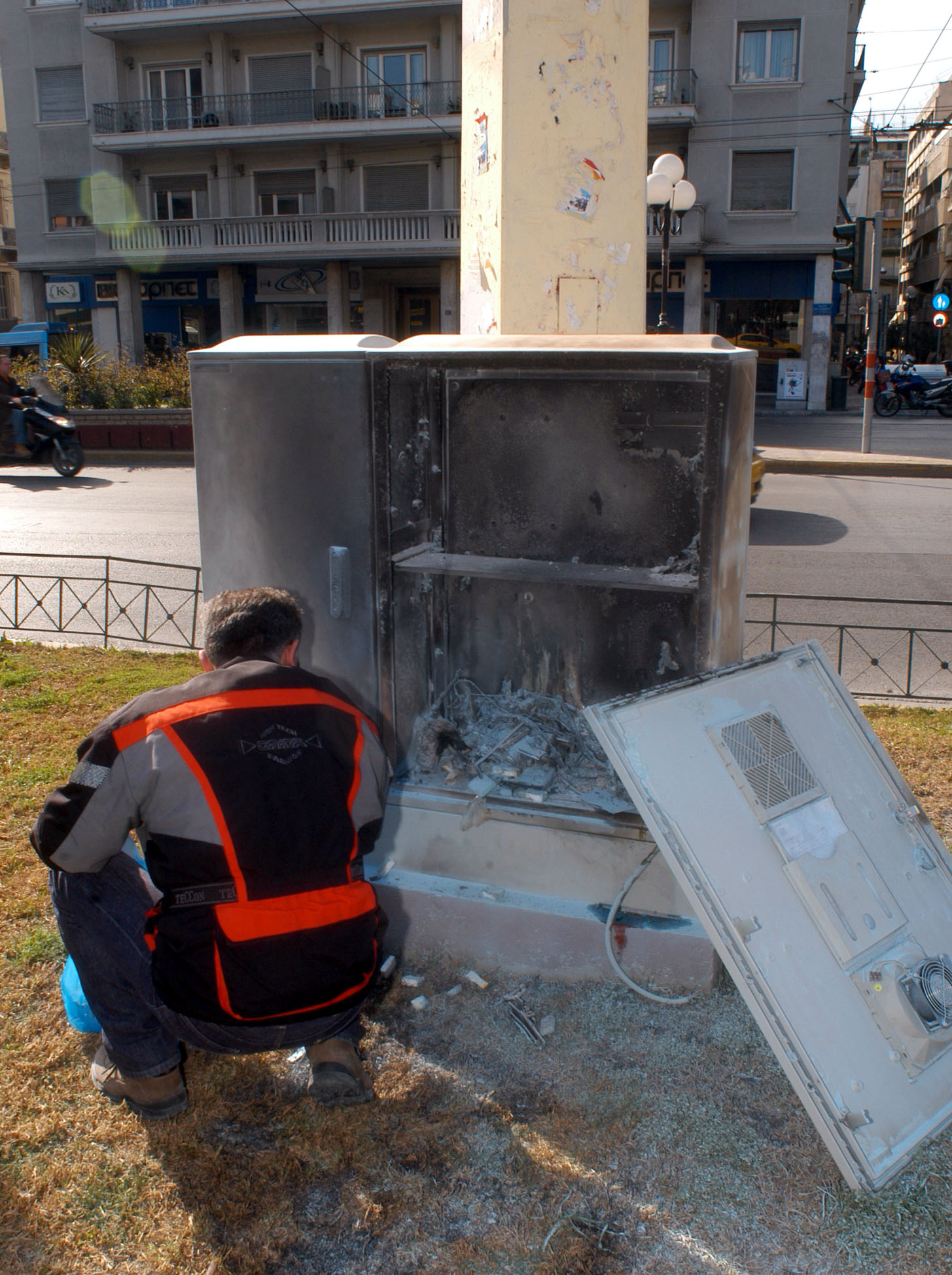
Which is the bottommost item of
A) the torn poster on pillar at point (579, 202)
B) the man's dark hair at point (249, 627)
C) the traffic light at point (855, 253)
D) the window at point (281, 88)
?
the man's dark hair at point (249, 627)

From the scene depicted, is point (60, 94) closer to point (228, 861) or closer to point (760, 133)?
point (760, 133)

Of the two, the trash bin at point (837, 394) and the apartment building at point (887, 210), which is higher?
the apartment building at point (887, 210)

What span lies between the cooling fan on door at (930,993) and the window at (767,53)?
28.5 metres

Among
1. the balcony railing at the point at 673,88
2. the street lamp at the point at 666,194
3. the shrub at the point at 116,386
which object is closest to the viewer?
the street lamp at the point at 666,194

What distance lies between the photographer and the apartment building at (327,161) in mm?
26000

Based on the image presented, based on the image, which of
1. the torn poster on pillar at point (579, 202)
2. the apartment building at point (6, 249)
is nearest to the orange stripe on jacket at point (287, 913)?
the torn poster on pillar at point (579, 202)

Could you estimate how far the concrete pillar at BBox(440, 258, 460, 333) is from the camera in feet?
91.9

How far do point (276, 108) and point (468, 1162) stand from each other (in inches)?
1252

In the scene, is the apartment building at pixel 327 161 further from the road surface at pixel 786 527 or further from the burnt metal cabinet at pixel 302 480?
the burnt metal cabinet at pixel 302 480

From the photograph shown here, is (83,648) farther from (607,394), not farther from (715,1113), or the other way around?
(715,1113)

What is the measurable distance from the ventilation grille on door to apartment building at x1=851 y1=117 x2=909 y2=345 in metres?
49.8

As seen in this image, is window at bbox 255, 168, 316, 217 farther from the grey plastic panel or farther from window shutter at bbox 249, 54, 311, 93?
the grey plastic panel

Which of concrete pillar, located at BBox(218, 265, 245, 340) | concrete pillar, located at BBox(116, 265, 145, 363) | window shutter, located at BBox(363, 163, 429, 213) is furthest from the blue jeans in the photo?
concrete pillar, located at BBox(116, 265, 145, 363)

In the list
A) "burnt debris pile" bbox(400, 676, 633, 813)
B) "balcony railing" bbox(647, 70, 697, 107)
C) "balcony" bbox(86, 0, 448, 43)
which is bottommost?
"burnt debris pile" bbox(400, 676, 633, 813)
